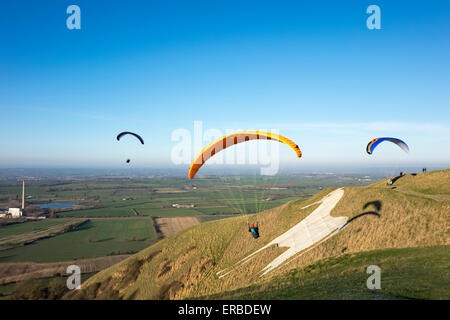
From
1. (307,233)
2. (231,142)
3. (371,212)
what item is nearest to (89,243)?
(307,233)

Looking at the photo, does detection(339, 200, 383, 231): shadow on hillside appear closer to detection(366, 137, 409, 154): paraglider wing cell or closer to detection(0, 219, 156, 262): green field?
detection(366, 137, 409, 154): paraglider wing cell

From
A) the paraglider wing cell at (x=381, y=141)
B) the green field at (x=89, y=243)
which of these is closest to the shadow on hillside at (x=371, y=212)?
the paraglider wing cell at (x=381, y=141)

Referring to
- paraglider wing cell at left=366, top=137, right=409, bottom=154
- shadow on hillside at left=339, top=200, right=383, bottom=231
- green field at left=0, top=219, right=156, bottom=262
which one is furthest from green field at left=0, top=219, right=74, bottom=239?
paraglider wing cell at left=366, top=137, right=409, bottom=154

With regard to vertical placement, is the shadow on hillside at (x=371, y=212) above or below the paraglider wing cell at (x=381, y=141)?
below

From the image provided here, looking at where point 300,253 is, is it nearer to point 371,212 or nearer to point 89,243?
point 371,212

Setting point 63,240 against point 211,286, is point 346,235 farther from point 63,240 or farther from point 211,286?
point 63,240

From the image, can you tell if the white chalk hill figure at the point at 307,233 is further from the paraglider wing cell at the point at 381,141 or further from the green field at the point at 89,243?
the green field at the point at 89,243
